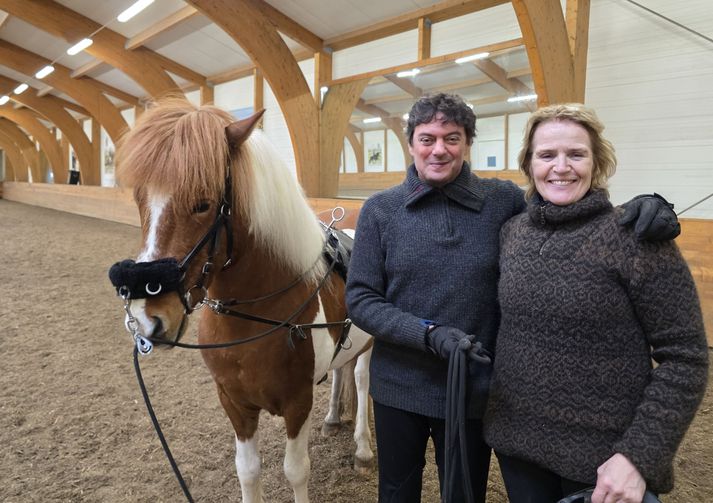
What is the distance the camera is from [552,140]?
Answer: 98 centimetres

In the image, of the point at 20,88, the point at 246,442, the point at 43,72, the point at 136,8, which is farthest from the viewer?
the point at 20,88

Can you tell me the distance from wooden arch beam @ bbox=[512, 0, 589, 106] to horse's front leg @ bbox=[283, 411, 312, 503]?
367 cm

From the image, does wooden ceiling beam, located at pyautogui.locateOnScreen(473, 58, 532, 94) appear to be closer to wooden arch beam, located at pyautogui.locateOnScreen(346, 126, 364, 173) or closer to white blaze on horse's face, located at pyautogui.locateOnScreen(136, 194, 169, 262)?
wooden arch beam, located at pyautogui.locateOnScreen(346, 126, 364, 173)

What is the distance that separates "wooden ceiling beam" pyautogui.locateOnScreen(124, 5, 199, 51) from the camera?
22.7ft

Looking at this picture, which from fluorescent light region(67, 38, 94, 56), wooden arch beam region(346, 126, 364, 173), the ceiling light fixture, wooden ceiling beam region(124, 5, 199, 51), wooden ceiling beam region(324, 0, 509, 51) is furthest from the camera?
the ceiling light fixture

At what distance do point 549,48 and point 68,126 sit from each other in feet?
52.9

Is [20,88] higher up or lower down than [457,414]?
higher up

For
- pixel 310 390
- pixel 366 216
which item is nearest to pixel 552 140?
pixel 366 216

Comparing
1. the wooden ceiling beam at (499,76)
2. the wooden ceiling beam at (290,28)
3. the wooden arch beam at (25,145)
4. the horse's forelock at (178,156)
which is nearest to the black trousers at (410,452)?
the horse's forelock at (178,156)

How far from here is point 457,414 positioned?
3.31 feet

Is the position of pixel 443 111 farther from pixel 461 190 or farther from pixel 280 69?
pixel 280 69

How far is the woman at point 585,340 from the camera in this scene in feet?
2.73

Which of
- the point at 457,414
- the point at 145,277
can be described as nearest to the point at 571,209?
the point at 457,414

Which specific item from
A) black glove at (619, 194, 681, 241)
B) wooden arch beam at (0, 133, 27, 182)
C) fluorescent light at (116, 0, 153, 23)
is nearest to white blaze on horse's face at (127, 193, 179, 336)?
black glove at (619, 194, 681, 241)
